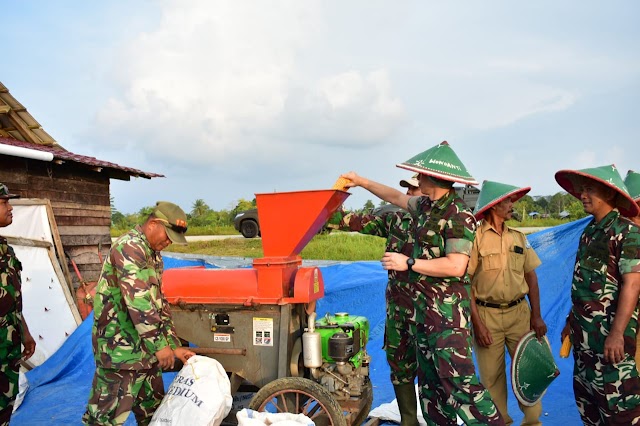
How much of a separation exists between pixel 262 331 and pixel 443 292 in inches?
54.1

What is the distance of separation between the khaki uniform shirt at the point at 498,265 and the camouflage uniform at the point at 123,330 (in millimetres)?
2247

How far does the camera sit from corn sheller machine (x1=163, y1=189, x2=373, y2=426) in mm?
3723

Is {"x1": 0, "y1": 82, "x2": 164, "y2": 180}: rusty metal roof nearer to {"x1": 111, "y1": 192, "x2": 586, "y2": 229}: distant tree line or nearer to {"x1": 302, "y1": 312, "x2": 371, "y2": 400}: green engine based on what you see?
{"x1": 302, "y1": 312, "x2": 371, "y2": 400}: green engine

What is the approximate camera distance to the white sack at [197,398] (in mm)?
3328

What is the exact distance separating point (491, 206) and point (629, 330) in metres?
1.22

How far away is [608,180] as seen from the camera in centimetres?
321

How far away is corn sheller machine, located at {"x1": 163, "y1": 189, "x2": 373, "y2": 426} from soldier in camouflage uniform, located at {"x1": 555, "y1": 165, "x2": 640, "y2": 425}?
150cm

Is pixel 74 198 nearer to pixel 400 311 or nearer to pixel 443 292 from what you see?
pixel 400 311

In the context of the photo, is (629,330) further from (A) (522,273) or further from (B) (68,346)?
(B) (68,346)

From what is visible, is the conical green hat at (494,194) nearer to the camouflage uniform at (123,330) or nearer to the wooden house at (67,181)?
the camouflage uniform at (123,330)

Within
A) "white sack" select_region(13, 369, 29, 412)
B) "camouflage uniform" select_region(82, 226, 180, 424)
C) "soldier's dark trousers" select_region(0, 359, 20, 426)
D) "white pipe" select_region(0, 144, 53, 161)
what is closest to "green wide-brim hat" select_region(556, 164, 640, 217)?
"camouflage uniform" select_region(82, 226, 180, 424)

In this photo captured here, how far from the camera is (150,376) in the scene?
3619 mm

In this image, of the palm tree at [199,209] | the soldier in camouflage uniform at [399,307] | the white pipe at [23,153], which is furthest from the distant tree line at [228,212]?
the soldier in camouflage uniform at [399,307]

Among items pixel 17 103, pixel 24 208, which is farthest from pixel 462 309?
pixel 17 103
